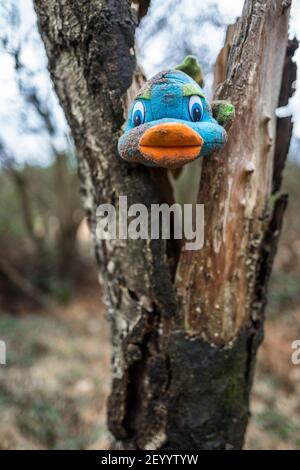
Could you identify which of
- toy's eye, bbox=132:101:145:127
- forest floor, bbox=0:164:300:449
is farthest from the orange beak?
forest floor, bbox=0:164:300:449

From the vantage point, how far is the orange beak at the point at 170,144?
2.98ft

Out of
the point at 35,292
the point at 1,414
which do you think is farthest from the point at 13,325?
the point at 1,414

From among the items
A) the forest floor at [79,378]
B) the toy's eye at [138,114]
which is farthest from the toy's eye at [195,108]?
the forest floor at [79,378]

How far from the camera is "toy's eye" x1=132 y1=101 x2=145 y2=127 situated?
40.1 inches

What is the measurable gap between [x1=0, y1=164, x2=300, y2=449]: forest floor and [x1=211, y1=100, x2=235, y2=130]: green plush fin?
61.7 inches

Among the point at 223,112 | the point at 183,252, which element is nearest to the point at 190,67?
the point at 223,112

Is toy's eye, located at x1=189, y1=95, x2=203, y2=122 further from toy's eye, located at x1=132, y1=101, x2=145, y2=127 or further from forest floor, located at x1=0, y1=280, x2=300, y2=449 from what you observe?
forest floor, located at x1=0, y1=280, x2=300, y2=449

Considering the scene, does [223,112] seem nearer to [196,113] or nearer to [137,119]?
[196,113]

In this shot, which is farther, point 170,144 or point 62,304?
point 62,304

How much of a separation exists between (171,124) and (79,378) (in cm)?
281

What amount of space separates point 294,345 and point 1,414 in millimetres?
2348

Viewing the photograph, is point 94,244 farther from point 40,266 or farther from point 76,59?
point 40,266

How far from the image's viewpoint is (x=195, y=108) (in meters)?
1.01

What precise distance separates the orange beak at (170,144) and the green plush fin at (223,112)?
6.8 inches
